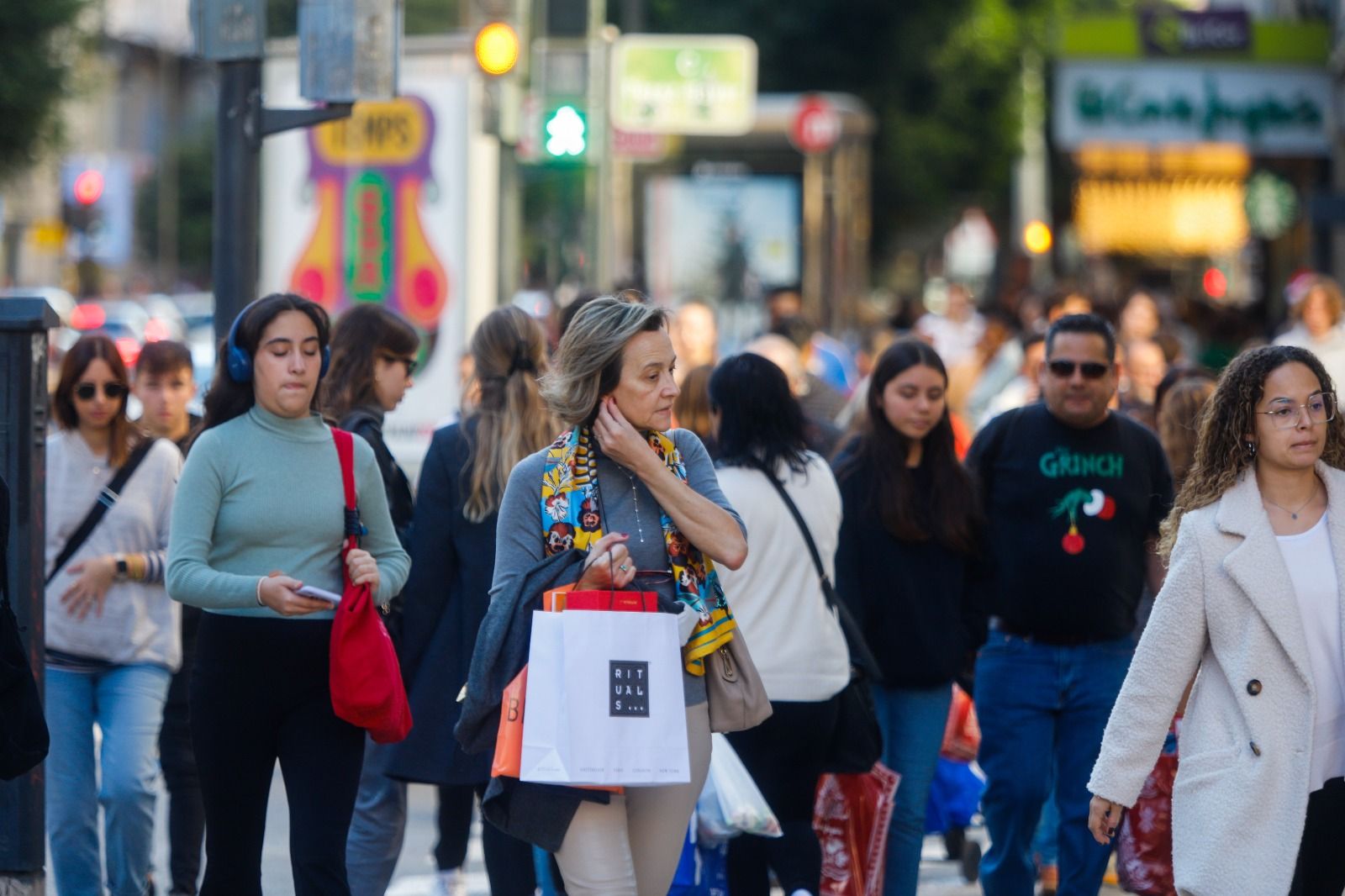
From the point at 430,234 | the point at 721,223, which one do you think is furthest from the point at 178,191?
the point at 430,234

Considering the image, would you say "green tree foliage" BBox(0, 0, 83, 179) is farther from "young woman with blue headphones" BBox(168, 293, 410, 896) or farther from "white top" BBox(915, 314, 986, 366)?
"young woman with blue headphones" BBox(168, 293, 410, 896)

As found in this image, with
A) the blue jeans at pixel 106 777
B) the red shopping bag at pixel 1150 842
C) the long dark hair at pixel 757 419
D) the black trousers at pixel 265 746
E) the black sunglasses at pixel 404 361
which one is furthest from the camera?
the black sunglasses at pixel 404 361

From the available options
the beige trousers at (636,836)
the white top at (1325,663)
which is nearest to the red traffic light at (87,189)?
the beige trousers at (636,836)

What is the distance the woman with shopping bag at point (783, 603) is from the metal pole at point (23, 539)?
6.65 ft

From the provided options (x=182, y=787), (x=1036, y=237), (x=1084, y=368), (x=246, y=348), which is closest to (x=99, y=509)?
(x=182, y=787)

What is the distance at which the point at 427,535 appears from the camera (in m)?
6.45

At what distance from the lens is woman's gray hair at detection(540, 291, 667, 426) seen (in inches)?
192

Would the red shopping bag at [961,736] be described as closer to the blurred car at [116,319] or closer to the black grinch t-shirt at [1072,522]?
the black grinch t-shirt at [1072,522]

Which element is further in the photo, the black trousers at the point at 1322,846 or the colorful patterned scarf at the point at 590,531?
the colorful patterned scarf at the point at 590,531

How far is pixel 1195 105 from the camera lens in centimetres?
2506

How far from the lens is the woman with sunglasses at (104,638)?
6641mm

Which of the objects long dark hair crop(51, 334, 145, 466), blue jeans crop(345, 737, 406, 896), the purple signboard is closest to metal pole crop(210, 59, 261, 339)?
long dark hair crop(51, 334, 145, 466)

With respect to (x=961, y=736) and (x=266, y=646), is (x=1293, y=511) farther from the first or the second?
(x=961, y=736)

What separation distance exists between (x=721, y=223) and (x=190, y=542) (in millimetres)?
18779
